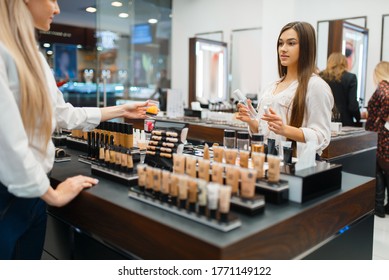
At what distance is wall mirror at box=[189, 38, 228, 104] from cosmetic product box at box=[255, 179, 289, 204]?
16.5ft

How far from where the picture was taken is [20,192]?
1231mm

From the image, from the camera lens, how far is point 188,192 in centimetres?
126

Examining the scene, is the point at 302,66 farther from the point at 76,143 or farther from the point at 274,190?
the point at 76,143

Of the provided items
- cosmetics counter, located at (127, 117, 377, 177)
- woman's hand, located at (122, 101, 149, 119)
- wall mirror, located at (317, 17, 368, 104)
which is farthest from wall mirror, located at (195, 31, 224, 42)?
woman's hand, located at (122, 101, 149, 119)

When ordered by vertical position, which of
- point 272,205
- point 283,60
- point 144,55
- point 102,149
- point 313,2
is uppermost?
point 313,2

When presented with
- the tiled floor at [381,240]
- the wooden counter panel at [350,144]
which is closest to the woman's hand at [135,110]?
the wooden counter panel at [350,144]

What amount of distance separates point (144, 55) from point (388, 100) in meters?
5.60

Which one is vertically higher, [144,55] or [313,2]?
[313,2]

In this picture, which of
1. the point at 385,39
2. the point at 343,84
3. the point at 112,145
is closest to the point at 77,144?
the point at 112,145

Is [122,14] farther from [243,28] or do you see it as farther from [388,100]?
[388,100]

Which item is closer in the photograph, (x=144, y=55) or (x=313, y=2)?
(x=313, y=2)

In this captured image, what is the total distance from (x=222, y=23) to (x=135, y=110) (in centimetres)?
579

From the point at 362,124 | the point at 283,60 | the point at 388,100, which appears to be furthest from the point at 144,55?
the point at 283,60

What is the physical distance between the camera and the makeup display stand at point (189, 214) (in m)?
1.15
